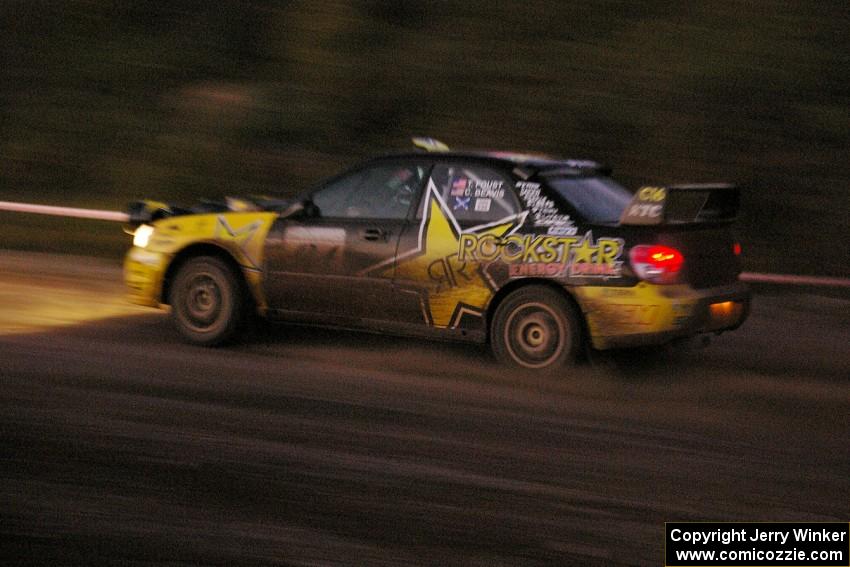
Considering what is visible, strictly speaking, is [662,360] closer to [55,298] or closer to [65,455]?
[65,455]

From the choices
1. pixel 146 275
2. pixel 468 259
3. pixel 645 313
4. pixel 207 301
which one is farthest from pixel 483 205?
pixel 146 275

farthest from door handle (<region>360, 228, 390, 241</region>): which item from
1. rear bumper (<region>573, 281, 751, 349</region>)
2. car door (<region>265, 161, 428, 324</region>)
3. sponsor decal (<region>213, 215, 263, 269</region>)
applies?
rear bumper (<region>573, 281, 751, 349</region>)

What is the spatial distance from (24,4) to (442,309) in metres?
14.0

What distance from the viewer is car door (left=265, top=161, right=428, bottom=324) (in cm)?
825

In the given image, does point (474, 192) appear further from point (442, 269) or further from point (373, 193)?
point (373, 193)

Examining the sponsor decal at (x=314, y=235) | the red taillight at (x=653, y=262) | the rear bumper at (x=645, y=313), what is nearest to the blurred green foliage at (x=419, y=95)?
the rear bumper at (x=645, y=313)

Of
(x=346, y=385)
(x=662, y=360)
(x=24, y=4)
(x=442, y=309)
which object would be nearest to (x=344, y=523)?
(x=346, y=385)

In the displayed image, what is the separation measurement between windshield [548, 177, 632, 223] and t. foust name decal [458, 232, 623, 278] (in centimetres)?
24

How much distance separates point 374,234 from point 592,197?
158cm

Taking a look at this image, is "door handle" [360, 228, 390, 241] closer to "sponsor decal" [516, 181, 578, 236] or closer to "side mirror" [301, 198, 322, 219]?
"side mirror" [301, 198, 322, 219]

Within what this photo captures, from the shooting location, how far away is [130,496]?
5.23 m

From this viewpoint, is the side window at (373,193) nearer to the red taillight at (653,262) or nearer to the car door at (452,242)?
the car door at (452,242)

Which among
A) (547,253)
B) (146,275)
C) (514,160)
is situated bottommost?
(146,275)

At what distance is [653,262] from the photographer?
7.49 meters
